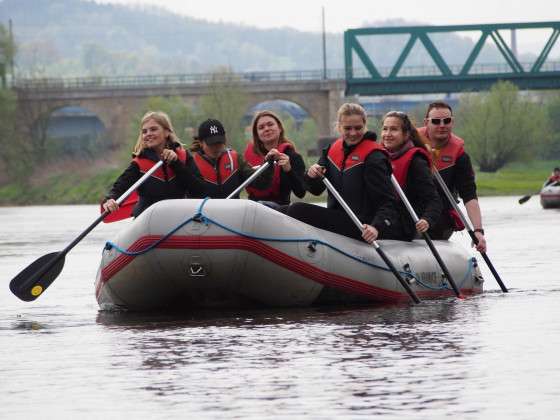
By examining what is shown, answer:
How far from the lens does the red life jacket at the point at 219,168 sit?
12.8 meters

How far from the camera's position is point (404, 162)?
12.5m

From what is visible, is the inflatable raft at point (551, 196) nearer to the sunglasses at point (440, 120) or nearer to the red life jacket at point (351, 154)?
the sunglasses at point (440, 120)

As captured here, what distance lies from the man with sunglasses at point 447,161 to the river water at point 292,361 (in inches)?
30.1

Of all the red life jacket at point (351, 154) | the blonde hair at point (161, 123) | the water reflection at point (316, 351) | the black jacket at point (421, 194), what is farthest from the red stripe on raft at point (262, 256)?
the blonde hair at point (161, 123)

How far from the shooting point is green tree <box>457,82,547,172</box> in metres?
78.9

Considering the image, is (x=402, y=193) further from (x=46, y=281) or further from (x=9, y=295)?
(x=9, y=295)

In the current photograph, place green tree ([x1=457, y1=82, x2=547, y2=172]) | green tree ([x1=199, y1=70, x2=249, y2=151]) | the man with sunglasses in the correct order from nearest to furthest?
the man with sunglasses, green tree ([x1=199, y1=70, x2=249, y2=151]), green tree ([x1=457, y1=82, x2=547, y2=172])

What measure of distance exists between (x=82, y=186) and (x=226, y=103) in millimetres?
8871

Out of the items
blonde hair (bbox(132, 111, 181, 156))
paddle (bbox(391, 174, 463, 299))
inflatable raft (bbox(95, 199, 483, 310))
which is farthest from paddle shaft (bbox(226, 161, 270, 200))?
paddle (bbox(391, 174, 463, 299))

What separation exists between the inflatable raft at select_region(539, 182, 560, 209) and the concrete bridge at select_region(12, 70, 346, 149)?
1515 inches

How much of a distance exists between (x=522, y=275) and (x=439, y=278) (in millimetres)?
3660

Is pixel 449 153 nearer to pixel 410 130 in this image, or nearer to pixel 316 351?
pixel 410 130

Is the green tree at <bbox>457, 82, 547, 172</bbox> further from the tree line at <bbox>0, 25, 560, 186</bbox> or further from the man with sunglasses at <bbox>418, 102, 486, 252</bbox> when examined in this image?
the man with sunglasses at <bbox>418, 102, 486, 252</bbox>

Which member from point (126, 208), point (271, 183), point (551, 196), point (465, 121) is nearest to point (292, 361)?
point (271, 183)
